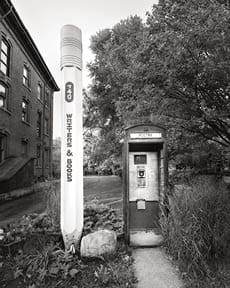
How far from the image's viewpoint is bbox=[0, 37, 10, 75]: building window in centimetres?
1454

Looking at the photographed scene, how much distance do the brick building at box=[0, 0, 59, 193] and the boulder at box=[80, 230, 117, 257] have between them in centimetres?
927

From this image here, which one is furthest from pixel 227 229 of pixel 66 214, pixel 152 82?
pixel 152 82

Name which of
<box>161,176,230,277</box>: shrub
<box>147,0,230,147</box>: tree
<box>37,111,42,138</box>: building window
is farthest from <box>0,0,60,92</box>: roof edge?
<box>161,176,230,277</box>: shrub

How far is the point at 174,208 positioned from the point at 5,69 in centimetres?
1534

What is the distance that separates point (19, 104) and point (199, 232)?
16408mm

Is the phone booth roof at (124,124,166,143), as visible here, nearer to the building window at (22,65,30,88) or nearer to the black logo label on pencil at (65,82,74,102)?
the black logo label on pencil at (65,82,74,102)

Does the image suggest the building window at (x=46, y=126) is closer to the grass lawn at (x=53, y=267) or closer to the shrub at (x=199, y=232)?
the grass lawn at (x=53, y=267)

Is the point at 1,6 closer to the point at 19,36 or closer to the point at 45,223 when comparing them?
the point at 19,36

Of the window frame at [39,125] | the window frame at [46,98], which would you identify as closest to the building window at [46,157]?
the window frame at [39,125]

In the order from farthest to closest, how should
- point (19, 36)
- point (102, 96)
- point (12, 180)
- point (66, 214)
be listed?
1. point (102, 96)
2. point (19, 36)
3. point (12, 180)
4. point (66, 214)

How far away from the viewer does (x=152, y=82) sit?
19.2 feet

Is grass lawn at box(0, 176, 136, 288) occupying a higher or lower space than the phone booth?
lower

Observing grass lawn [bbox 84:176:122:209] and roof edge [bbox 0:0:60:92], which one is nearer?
grass lawn [bbox 84:176:122:209]

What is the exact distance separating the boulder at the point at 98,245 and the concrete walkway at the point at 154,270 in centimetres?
46
